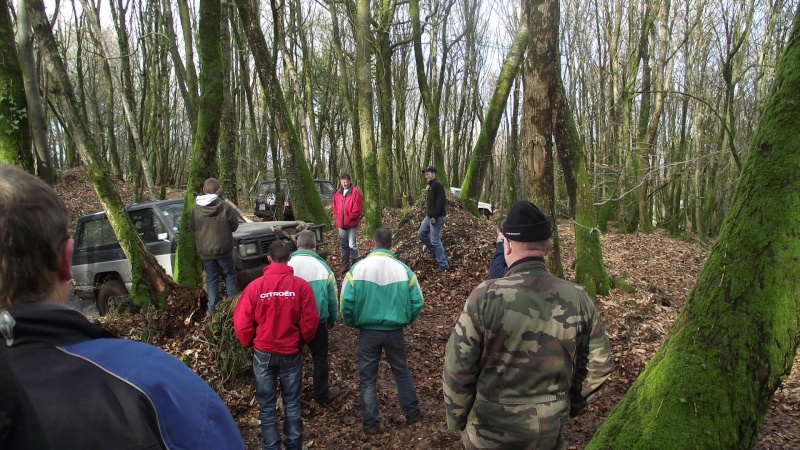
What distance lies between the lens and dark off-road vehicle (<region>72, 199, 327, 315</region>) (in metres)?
8.05

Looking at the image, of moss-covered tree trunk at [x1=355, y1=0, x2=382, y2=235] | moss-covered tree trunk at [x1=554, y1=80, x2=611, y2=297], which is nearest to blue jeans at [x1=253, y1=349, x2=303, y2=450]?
moss-covered tree trunk at [x1=554, y1=80, x2=611, y2=297]

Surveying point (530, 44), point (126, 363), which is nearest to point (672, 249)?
point (530, 44)

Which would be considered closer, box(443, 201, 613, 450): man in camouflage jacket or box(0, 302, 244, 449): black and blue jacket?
box(0, 302, 244, 449): black and blue jacket

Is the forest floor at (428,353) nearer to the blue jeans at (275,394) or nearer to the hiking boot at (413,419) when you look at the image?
the hiking boot at (413,419)

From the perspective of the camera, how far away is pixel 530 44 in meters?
6.96

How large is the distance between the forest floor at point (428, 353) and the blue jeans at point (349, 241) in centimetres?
80

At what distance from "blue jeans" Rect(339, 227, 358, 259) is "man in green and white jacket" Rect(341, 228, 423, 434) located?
18.0ft

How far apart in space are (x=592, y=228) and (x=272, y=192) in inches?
527

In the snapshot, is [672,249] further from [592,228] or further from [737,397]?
[737,397]

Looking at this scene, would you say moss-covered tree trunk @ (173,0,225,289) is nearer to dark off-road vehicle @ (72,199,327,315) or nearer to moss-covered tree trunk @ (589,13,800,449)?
dark off-road vehicle @ (72,199,327,315)

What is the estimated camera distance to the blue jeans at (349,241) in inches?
414

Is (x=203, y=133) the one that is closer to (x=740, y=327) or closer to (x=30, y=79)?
(x=30, y=79)

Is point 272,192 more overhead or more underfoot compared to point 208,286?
more overhead

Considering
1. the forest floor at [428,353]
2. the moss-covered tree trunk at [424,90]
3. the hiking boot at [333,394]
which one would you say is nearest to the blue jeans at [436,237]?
the forest floor at [428,353]
